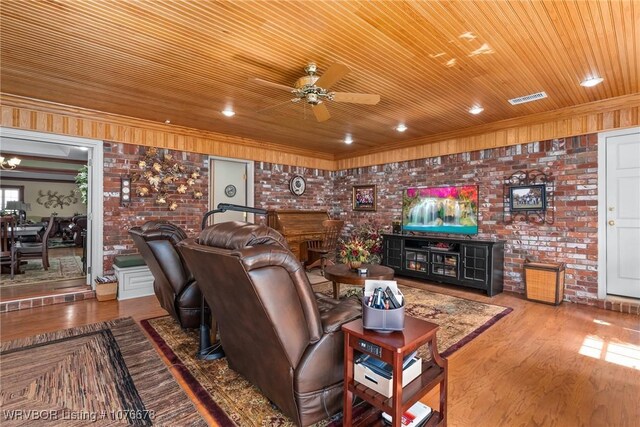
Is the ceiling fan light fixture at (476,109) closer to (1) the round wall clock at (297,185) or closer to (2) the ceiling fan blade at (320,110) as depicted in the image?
(2) the ceiling fan blade at (320,110)

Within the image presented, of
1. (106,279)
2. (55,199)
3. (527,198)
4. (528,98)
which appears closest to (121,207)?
Result: (106,279)

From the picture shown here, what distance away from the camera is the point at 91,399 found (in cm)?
193

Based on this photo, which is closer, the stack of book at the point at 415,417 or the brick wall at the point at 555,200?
the stack of book at the point at 415,417

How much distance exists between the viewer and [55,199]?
11.0 m

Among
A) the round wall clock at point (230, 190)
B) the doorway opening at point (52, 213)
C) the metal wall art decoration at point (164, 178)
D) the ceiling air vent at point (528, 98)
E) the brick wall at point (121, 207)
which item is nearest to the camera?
the ceiling air vent at point (528, 98)

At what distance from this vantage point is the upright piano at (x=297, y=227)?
241 inches

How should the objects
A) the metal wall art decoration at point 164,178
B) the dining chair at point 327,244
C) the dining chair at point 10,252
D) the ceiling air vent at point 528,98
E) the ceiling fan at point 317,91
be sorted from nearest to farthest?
the ceiling fan at point 317,91
the ceiling air vent at point 528,98
the metal wall art decoration at point 164,178
the dining chair at point 10,252
the dining chair at point 327,244

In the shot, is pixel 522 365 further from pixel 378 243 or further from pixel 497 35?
pixel 378 243

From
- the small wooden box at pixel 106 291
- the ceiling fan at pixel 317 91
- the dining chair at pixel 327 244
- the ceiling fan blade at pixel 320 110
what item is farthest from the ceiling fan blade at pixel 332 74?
the small wooden box at pixel 106 291

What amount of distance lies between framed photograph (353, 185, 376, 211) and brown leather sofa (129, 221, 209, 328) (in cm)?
471

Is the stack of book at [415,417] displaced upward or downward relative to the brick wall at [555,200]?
downward

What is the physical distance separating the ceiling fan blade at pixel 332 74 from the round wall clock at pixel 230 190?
3730 mm

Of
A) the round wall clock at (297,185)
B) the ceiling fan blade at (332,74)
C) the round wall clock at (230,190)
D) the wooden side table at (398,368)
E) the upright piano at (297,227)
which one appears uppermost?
the ceiling fan blade at (332,74)

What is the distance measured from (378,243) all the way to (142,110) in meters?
4.81
